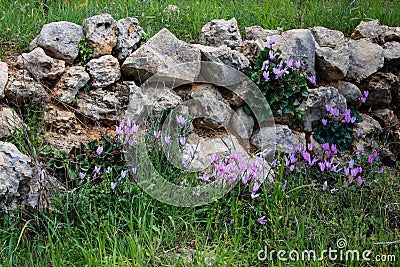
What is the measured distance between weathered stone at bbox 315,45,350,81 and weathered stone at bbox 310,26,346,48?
0.40ft

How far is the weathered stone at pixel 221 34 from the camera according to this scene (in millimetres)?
4645

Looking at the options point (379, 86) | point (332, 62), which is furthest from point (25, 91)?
point (379, 86)

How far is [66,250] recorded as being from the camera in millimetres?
3180

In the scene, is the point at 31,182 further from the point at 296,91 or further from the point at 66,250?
the point at 296,91

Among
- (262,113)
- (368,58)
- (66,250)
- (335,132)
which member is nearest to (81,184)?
(66,250)

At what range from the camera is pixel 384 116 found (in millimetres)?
5039

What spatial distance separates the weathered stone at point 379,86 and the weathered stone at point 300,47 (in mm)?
611

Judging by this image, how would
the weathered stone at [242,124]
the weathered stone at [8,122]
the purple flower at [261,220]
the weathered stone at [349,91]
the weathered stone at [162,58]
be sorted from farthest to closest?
1. the weathered stone at [349,91]
2. the weathered stone at [242,124]
3. the weathered stone at [162,58]
4. the weathered stone at [8,122]
5. the purple flower at [261,220]

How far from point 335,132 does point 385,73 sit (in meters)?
0.86

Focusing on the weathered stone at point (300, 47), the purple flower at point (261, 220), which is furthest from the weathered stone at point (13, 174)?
the weathered stone at point (300, 47)

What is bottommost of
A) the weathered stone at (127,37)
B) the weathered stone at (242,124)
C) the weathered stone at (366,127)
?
the weathered stone at (366,127)

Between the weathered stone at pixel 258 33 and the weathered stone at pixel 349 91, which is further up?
the weathered stone at pixel 258 33

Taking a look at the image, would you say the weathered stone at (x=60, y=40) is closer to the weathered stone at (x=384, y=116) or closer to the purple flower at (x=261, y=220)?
the purple flower at (x=261, y=220)

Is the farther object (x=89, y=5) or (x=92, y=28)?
(x=89, y=5)
